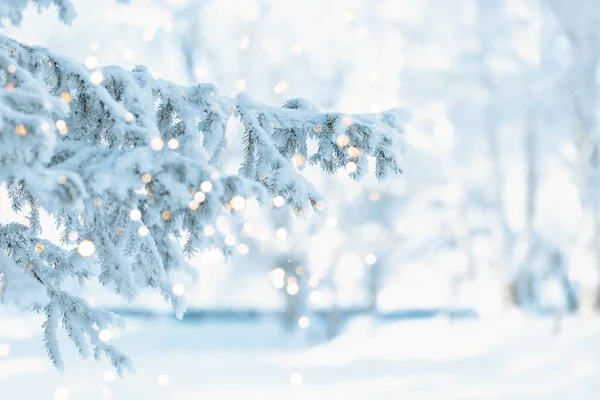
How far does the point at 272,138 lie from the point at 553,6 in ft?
39.8

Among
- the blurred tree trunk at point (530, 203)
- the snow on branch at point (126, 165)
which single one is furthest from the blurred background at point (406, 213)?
the snow on branch at point (126, 165)

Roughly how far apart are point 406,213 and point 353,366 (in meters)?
5.51

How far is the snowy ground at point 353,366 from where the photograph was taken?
403 inches

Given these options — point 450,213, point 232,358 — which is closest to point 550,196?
point 450,213

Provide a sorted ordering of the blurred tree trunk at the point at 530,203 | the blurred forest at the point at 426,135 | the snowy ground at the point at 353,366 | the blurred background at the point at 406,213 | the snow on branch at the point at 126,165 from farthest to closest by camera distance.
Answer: the blurred tree trunk at the point at 530,203
the blurred forest at the point at 426,135
the blurred background at the point at 406,213
the snowy ground at the point at 353,366
the snow on branch at the point at 126,165

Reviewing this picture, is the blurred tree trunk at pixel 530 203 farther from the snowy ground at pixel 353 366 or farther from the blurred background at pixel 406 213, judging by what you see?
the snowy ground at pixel 353 366

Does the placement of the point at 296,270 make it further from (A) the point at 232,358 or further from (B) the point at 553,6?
(B) the point at 553,6

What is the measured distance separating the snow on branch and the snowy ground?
6.10 m

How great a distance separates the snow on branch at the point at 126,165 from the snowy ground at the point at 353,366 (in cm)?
610

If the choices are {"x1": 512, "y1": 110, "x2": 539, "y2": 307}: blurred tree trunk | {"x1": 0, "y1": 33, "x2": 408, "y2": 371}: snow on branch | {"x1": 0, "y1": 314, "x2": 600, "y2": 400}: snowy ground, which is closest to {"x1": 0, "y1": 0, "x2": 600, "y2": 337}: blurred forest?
{"x1": 512, "y1": 110, "x2": 539, "y2": 307}: blurred tree trunk

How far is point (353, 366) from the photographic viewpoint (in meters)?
12.6

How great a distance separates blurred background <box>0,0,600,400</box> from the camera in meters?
12.0

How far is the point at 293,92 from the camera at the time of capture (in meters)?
14.0

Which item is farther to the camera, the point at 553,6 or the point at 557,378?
the point at 553,6
